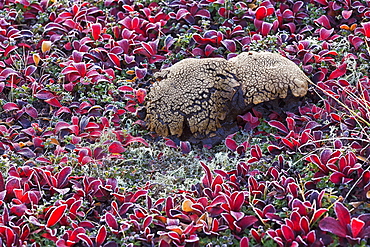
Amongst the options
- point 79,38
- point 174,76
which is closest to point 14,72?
point 79,38

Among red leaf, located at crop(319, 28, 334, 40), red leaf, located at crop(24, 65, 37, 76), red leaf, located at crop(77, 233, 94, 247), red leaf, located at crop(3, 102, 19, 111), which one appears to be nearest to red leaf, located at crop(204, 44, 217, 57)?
red leaf, located at crop(319, 28, 334, 40)

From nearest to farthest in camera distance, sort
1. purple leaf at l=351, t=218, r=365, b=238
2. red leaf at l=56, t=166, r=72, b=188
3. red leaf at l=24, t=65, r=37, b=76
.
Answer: purple leaf at l=351, t=218, r=365, b=238, red leaf at l=56, t=166, r=72, b=188, red leaf at l=24, t=65, r=37, b=76

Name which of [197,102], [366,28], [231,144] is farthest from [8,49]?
[366,28]

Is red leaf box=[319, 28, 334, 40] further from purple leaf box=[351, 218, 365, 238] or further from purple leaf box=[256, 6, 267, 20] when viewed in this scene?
purple leaf box=[351, 218, 365, 238]

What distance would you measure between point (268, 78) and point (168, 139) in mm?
786

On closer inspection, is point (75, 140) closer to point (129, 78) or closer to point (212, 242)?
point (129, 78)

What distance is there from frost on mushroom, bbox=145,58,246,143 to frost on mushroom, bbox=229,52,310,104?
0.07m

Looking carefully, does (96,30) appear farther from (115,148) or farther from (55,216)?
(55,216)

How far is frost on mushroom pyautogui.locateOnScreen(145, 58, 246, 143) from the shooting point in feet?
10.9

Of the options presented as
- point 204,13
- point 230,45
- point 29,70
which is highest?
point 204,13

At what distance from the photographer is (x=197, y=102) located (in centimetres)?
332

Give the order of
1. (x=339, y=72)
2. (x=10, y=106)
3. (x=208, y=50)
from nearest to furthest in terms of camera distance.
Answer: (x=10, y=106), (x=339, y=72), (x=208, y=50)

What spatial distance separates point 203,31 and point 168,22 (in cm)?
37

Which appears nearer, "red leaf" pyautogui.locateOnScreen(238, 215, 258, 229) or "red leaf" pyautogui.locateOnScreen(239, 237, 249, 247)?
"red leaf" pyautogui.locateOnScreen(239, 237, 249, 247)
